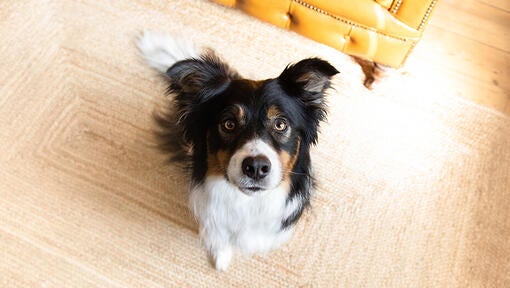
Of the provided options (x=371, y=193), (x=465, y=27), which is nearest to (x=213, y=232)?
(x=371, y=193)

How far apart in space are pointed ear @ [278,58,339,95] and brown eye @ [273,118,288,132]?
13 centimetres

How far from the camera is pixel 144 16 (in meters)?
2.59

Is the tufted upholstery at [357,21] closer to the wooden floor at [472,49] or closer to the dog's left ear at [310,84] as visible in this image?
the wooden floor at [472,49]

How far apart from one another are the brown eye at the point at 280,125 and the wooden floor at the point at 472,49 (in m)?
1.40

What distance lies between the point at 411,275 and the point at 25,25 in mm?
2592

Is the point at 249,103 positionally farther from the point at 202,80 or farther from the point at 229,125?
the point at 202,80

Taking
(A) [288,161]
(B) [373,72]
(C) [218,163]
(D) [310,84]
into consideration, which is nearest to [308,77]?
(D) [310,84]

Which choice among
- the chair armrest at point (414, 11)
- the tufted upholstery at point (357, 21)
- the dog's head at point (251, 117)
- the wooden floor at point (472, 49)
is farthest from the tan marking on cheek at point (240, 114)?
the wooden floor at point (472, 49)

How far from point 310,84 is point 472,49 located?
1654mm

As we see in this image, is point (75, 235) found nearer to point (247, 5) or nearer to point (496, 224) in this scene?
point (247, 5)

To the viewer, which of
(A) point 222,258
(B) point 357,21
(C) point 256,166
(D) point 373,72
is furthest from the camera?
(D) point 373,72

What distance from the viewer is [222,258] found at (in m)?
1.93

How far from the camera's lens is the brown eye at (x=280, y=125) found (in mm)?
1503

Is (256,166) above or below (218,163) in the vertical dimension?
above
